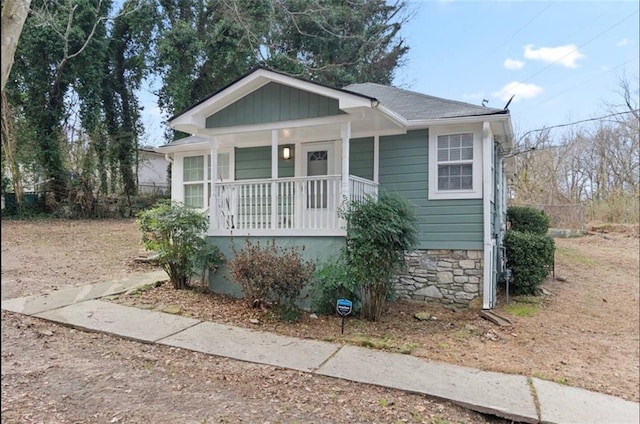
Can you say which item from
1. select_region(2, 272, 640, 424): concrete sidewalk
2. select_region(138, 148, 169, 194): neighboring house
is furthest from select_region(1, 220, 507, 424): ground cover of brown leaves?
select_region(138, 148, 169, 194): neighboring house

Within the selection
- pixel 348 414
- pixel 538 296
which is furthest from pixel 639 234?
pixel 348 414

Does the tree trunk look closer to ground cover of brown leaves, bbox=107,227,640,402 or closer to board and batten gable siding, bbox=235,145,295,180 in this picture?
ground cover of brown leaves, bbox=107,227,640,402

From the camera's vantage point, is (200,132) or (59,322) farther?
(200,132)

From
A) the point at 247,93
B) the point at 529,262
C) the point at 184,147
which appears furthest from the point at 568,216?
the point at 184,147

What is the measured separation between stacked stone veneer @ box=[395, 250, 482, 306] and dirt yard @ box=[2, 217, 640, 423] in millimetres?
308

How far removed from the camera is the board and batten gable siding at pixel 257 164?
353 inches

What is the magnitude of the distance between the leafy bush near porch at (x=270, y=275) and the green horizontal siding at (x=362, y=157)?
2464mm

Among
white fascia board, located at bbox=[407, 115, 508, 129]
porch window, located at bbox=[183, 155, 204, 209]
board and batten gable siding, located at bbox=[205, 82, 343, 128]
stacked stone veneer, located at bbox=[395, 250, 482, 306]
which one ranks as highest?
board and batten gable siding, located at bbox=[205, 82, 343, 128]

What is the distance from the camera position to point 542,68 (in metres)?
17.7

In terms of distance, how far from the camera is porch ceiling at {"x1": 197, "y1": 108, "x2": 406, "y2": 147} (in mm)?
6945

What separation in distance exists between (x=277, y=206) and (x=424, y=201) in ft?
8.73

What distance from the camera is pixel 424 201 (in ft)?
25.2

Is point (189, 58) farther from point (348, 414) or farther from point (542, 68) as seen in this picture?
point (348, 414)

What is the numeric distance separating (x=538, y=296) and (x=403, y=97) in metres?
4.93
